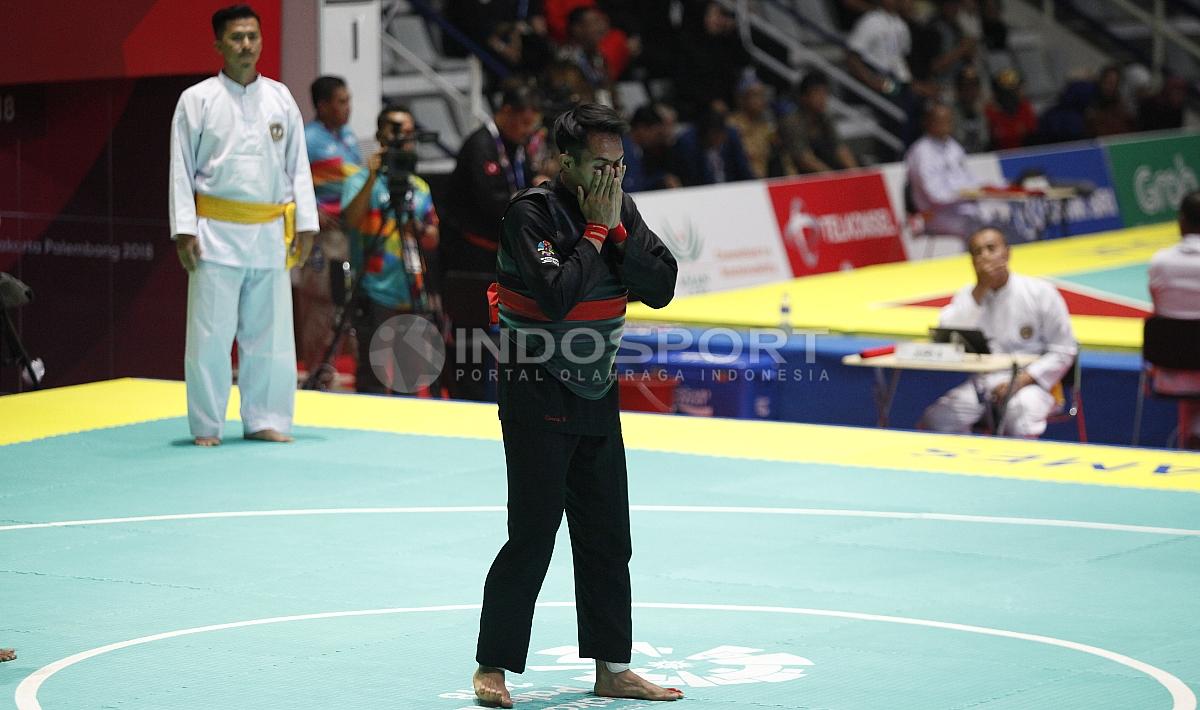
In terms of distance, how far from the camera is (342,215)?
11094 millimetres

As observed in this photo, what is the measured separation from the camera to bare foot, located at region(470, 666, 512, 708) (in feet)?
15.6

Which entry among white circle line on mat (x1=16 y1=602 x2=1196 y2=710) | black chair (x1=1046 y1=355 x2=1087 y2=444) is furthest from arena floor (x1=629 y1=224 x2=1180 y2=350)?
white circle line on mat (x1=16 y1=602 x2=1196 y2=710)

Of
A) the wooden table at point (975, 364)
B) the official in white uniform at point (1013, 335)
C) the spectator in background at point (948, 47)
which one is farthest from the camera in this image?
the spectator in background at point (948, 47)

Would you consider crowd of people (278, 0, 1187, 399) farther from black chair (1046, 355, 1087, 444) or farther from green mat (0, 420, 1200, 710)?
black chair (1046, 355, 1087, 444)

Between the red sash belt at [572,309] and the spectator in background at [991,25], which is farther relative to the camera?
the spectator in background at [991,25]

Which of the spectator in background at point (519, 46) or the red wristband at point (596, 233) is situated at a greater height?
the spectator in background at point (519, 46)

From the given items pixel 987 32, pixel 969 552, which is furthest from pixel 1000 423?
pixel 987 32

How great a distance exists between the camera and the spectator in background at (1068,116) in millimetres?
19672

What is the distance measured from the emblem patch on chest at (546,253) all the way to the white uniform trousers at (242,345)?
157 inches

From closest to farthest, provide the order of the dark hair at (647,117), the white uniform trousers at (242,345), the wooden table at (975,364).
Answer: the white uniform trousers at (242,345) → the wooden table at (975,364) → the dark hair at (647,117)

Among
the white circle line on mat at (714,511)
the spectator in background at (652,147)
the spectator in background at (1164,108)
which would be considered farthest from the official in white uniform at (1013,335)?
the spectator in background at (1164,108)

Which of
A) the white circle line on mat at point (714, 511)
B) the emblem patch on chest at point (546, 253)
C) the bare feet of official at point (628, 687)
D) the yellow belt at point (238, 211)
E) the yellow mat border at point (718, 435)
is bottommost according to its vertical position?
A: the bare feet of official at point (628, 687)

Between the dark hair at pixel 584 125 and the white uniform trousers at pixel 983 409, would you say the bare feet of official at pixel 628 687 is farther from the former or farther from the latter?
the white uniform trousers at pixel 983 409

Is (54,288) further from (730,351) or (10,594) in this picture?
(10,594)
